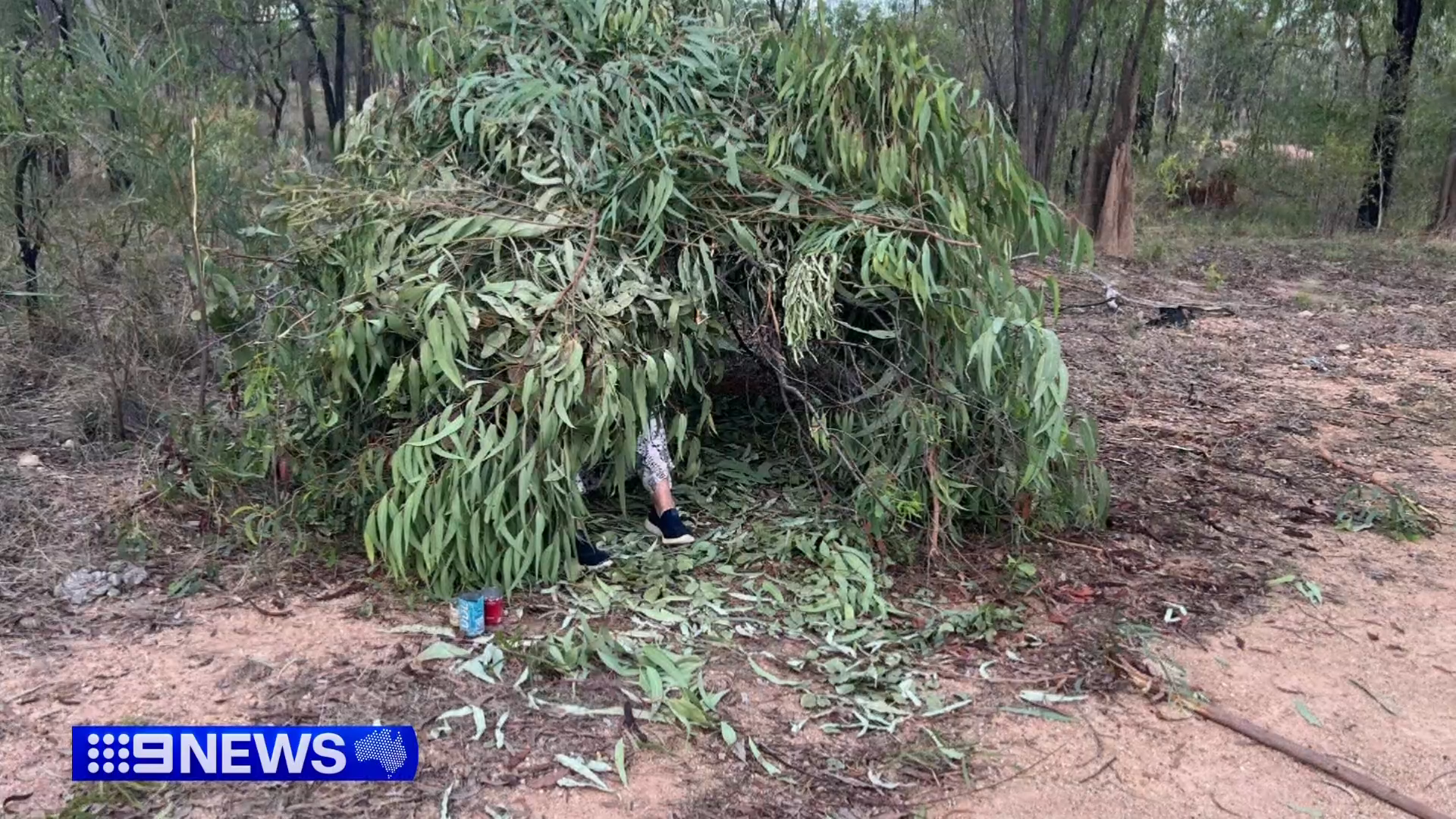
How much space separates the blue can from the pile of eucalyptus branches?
18cm

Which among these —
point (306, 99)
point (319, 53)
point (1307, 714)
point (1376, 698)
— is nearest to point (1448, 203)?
point (1376, 698)

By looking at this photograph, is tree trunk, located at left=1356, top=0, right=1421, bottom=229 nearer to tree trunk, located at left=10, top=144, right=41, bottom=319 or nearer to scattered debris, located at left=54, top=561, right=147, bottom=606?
tree trunk, located at left=10, top=144, right=41, bottom=319

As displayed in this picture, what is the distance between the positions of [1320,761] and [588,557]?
2199 millimetres

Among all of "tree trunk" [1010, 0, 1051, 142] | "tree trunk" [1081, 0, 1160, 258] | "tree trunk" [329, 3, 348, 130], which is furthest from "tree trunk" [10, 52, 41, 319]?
"tree trunk" [1081, 0, 1160, 258]

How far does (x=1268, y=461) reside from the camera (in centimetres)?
504

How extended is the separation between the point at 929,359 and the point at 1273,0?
15.3 meters

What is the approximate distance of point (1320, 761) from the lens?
2748 millimetres

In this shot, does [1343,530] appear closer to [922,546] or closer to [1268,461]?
[1268,461]

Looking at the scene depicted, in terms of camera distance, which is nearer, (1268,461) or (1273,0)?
(1268,461)

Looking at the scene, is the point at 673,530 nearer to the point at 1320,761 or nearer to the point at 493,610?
the point at 493,610

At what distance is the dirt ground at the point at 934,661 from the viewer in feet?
8.39

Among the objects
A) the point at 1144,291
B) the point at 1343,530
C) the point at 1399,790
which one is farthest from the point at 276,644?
the point at 1144,291

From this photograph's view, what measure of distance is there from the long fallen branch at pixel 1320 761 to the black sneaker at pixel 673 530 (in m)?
1.69

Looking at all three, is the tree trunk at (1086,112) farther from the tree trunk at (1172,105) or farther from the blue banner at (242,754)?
the blue banner at (242,754)
